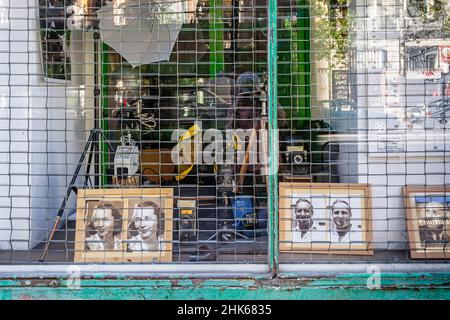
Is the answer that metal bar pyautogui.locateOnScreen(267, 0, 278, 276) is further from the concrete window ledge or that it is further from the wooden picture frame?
the wooden picture frame

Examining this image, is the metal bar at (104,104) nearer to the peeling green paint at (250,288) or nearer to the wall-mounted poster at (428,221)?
the peeling green paint at (250,288)

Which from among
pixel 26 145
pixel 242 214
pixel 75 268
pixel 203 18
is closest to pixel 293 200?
pixel 242 214

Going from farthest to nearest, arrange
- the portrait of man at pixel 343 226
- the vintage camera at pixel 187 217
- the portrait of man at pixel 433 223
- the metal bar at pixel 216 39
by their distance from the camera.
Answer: the metal bar at pixel 216 39
the vintage camera at pixel 187 217
the portrait of man at pixel 343 226
the portrait of man at pixel 433 223

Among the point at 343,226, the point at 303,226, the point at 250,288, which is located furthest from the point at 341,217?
the point at 250,288

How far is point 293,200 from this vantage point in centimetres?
449

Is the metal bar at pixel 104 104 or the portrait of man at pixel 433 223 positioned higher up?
the metal bar at pixel 104 104

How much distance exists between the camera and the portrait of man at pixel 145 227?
4234mm

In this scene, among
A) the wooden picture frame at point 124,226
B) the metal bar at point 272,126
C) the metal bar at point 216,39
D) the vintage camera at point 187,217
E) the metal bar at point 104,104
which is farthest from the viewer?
the metal bar at point 216,39

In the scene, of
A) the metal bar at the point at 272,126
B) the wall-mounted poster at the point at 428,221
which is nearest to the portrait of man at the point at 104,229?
the metal bar at the point at 272,126

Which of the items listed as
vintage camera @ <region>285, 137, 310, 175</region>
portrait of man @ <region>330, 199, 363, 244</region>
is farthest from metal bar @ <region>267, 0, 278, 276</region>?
vintage camera @ <region>285, 137, 310, 175</region>

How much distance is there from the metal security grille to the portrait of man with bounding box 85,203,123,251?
0.01 meters

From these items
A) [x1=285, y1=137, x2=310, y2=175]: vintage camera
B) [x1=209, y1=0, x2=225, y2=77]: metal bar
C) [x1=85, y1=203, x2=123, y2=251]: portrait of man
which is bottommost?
[x1=85, y1=203, x2=123, y2=251]: portrait of man

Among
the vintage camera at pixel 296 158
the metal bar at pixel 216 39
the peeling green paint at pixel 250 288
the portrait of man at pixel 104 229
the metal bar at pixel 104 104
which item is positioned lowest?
the peeling green paint at pixel 250 288

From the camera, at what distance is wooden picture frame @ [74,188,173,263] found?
13.8 ft
